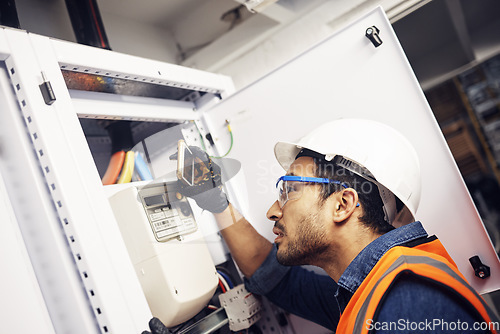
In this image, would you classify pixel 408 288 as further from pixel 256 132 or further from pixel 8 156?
pixel 8 156

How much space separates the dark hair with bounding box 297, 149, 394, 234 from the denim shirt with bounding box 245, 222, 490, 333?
0.35 ft

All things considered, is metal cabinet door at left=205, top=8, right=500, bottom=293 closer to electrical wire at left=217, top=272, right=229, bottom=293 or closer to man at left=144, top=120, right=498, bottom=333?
man at left=144, top=120, right=498, bottom=333

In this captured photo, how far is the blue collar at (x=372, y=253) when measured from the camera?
1.05m

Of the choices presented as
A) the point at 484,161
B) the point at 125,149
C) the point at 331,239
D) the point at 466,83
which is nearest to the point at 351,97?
the point at 331,239

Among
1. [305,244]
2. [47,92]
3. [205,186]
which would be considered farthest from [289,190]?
[47,92]

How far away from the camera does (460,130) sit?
4.23 metres

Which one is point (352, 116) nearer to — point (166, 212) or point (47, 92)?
point (166, 212)

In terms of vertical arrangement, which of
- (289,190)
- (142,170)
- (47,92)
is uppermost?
(47,92)

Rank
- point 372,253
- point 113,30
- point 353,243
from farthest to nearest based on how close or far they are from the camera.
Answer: point 113,30
point 353,243
point 372,253

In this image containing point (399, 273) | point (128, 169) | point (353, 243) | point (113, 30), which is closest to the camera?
point (399, 273)

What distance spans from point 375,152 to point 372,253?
0.30 m

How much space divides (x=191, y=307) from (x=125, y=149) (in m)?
0.64

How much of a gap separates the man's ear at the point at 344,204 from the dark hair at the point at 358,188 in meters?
0.02

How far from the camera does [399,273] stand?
856 mm
